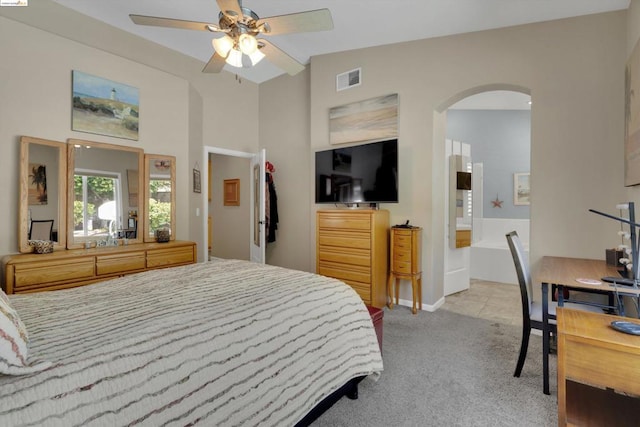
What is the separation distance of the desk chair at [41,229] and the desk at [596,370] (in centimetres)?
404

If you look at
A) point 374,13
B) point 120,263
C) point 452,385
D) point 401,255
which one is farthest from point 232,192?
point 452,385

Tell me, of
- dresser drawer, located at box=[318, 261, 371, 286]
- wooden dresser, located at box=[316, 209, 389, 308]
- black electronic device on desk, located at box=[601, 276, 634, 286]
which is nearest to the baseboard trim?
wooden dresser, located at box=[316, 209, 389, 308]

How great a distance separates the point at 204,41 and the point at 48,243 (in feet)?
9.10

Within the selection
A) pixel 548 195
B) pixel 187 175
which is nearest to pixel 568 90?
pixel 548 195

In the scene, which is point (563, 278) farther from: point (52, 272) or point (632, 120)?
point (52, 272)

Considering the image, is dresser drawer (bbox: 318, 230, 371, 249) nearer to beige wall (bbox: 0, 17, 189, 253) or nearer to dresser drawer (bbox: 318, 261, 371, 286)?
dresser drawer (bbox: 318, 261, 371, 286)

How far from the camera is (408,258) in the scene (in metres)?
3.38

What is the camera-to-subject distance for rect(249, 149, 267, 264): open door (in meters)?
4.26

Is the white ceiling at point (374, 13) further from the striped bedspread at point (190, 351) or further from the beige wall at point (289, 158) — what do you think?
the striped bedspread at point (190, 351)

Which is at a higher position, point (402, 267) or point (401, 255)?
point (401, 255)

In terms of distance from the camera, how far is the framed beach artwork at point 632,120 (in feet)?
6.63

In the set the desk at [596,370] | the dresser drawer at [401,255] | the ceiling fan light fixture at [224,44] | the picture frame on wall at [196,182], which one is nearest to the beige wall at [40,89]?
the picture frame on wall at [196,182]

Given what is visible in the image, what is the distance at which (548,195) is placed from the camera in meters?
2.82

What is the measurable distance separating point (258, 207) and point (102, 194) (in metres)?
1.88
